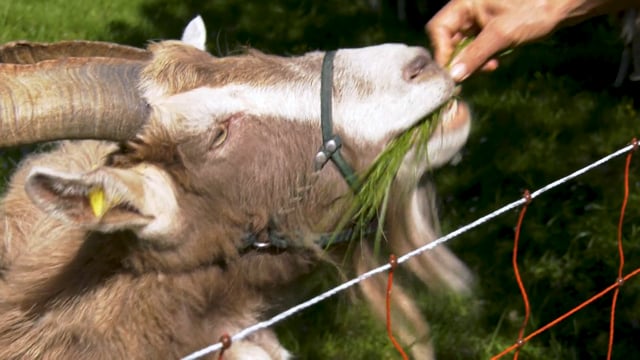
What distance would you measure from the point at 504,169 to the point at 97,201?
3.69 metres

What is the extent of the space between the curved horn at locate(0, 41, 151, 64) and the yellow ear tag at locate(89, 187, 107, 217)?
1.85 feet

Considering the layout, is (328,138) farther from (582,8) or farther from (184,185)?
(582,8)

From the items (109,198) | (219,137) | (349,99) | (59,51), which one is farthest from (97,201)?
(349,99)

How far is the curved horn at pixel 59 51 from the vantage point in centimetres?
329

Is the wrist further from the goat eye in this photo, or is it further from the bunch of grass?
the goat eye

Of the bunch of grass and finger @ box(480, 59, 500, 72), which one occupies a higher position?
finger @ box(480, 59, 500, 72)

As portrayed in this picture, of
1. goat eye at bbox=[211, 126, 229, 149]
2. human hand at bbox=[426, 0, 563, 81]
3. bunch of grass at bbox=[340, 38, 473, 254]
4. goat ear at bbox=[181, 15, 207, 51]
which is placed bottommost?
bunch of grass at bbox=[340, 38, 473, 254]

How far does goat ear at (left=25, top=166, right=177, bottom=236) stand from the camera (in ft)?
9.66

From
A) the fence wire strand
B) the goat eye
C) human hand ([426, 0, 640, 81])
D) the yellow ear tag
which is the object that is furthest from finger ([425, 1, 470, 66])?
the yellow ear tag

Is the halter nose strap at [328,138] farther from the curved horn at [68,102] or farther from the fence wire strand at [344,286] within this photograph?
the curved horn at [68,102]

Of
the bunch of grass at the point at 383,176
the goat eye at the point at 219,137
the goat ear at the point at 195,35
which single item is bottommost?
the bunch of grass at the point at 383,176

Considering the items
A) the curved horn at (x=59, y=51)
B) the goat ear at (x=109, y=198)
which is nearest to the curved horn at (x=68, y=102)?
the goat ear at (x=109, y=198)

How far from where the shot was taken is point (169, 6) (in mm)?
8969

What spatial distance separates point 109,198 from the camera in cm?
304
